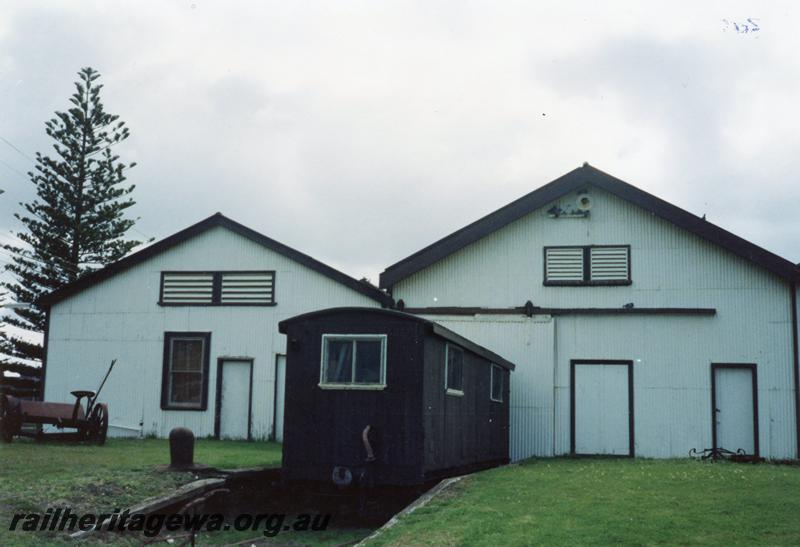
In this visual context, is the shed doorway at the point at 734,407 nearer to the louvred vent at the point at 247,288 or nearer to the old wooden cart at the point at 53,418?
the louvred vent at the point at 247,288

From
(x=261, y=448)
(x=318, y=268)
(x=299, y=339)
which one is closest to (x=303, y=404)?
(x=299, y=339)

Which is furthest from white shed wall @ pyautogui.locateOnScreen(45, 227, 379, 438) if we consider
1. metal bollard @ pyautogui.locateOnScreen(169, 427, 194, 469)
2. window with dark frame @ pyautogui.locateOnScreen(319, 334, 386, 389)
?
window with dark frame @ pyautogui.locateOnScreen(319, 334, 386, 389)

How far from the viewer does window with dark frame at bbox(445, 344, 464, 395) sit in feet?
44.5

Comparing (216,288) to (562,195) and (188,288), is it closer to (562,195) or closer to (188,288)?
(188,288)

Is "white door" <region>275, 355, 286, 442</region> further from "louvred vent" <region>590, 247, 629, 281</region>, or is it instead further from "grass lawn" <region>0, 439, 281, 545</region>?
"louvred vent" <region>590, 247, 629, 281</region>

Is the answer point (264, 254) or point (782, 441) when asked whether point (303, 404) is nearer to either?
point (264, 254)

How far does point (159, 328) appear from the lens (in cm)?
2162

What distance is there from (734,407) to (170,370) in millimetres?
12488

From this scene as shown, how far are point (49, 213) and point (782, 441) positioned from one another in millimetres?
27224

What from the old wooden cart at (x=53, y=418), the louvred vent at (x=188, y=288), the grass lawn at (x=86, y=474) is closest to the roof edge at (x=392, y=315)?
the grass lawn at (x=86, y=474)

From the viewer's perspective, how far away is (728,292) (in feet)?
62.1

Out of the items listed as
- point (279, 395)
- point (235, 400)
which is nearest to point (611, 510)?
point (279, 395)

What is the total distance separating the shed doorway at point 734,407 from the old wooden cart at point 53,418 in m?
12.2

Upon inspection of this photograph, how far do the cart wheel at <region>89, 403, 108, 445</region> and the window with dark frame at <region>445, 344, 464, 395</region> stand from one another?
25.0ft
